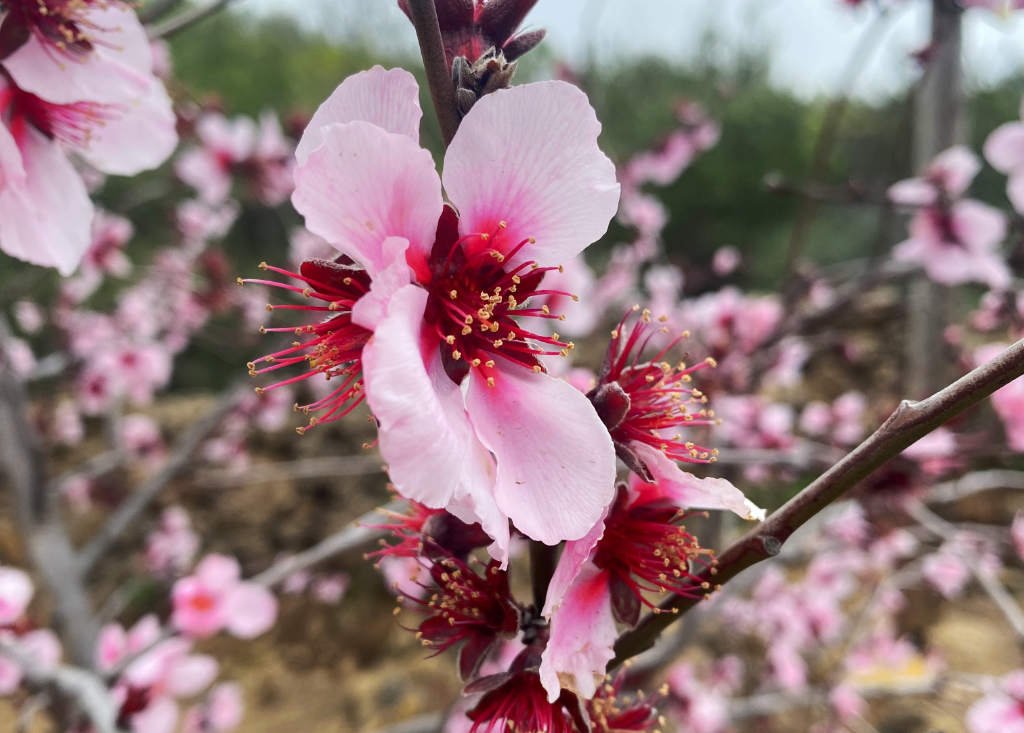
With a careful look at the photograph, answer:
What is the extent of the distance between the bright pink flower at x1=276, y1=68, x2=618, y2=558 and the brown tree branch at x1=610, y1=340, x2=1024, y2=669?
10 centimetres

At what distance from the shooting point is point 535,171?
1.36 feet

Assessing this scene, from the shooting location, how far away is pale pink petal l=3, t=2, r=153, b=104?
0.57 m

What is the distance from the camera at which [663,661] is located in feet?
4.38

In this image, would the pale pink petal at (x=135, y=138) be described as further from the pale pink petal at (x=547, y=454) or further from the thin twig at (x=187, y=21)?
the pale pink petal at (x=547, y=454)

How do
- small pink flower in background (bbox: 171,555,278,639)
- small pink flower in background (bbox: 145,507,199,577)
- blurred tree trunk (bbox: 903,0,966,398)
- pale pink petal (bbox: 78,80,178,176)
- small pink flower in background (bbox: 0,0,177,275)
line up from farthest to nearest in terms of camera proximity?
small pink flower in background (bbox: 145,507,199,577) < blurred tree trunk (bbox: 903,0,966,398) < small pink flower in background (bbox: 171,555,278,639) < pale pink petal (bbox: 78,80,178,176) < small pink flower in background (bbox: 0,0,177,275)

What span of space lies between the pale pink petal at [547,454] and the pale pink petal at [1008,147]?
1145 millimetres

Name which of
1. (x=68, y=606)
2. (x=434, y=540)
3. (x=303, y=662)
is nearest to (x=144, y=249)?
(x=303, y=662)

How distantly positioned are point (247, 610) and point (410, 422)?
4.70 ft

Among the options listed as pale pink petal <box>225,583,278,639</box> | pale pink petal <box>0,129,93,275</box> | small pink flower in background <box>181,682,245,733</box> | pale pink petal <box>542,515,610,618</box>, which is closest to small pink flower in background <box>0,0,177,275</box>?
pale pink petal <box>0,129,93,275</box>

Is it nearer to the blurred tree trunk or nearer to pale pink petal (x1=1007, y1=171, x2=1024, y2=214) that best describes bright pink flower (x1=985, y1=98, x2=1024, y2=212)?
pale pink petal (x1=1007, y1=171, x2=1024, y2=214)

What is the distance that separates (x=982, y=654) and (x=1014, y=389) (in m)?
2.82

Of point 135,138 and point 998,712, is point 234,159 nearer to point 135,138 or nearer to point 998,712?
point 135,138

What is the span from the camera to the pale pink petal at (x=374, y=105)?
0.40 meters

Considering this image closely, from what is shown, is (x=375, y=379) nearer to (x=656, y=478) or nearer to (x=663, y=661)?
(x=656, y=478)
